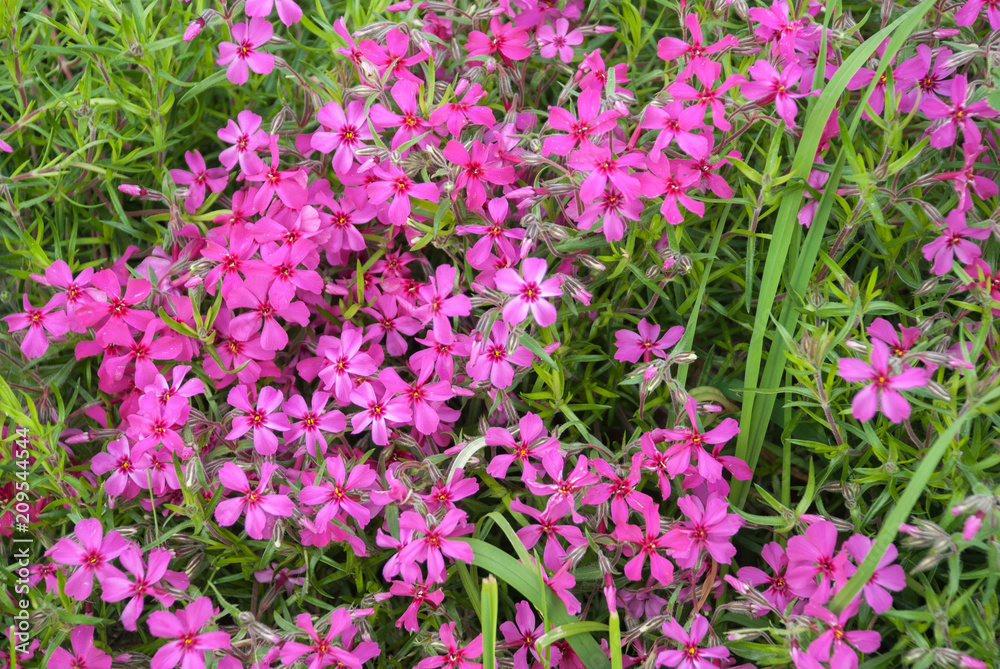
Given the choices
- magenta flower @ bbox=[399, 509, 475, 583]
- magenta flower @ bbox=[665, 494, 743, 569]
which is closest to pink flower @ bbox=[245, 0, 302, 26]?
magenta flower @ bbox=[399, 509, 475, 583]

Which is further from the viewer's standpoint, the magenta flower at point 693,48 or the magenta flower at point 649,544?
the magenta flower at point 693,48

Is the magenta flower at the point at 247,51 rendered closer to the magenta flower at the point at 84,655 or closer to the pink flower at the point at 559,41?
the pink flower at the point at 559,41

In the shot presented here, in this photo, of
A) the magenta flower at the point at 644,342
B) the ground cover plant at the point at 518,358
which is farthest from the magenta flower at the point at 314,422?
the magenta flower at the point at 644,342

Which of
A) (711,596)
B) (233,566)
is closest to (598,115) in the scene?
(711,596)

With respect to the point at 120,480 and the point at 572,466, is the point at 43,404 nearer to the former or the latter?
the point at 120,480

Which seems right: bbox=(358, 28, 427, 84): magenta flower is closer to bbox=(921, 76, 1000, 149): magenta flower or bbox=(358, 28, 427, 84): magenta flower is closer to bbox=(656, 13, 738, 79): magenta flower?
bbox=(656, 13, 738, 79): magenta flower

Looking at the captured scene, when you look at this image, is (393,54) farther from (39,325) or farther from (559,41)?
(39,325)
